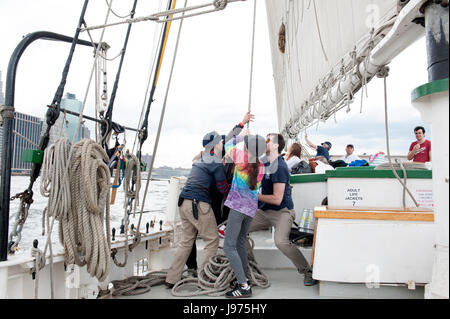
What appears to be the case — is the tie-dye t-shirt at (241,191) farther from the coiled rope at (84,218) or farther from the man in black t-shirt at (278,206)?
the coiled rope at (84,218)

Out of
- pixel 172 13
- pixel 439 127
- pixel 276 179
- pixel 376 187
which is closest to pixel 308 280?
pixel 276 179

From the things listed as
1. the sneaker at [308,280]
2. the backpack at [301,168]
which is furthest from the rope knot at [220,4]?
the backpack at [301,168]

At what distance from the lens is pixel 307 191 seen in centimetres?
439

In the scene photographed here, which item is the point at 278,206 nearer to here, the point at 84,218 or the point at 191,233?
the point at 191,233

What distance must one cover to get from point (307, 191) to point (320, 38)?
1847 mm

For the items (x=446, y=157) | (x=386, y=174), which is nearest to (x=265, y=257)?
(x=386, y=174)

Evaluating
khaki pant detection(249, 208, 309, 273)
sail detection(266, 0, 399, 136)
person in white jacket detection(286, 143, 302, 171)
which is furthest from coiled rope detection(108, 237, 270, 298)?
person in white jacket detection(286, 143, 302, 171)

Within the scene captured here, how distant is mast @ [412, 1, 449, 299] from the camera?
1129mm

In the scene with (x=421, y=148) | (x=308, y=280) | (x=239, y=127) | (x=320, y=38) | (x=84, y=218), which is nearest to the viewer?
(x=84, y=218)

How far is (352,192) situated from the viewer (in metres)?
3.04

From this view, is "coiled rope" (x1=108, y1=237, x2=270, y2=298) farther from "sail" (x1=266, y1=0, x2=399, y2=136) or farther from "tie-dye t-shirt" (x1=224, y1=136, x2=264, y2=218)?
"sail" (x1=266, y1=0, x2=399, y2=136)

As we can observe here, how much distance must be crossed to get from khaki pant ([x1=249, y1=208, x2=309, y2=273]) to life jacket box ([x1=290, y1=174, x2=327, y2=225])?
1164 mm

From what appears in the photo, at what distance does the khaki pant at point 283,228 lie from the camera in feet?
9.55

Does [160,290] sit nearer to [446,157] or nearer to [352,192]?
[352,192]
